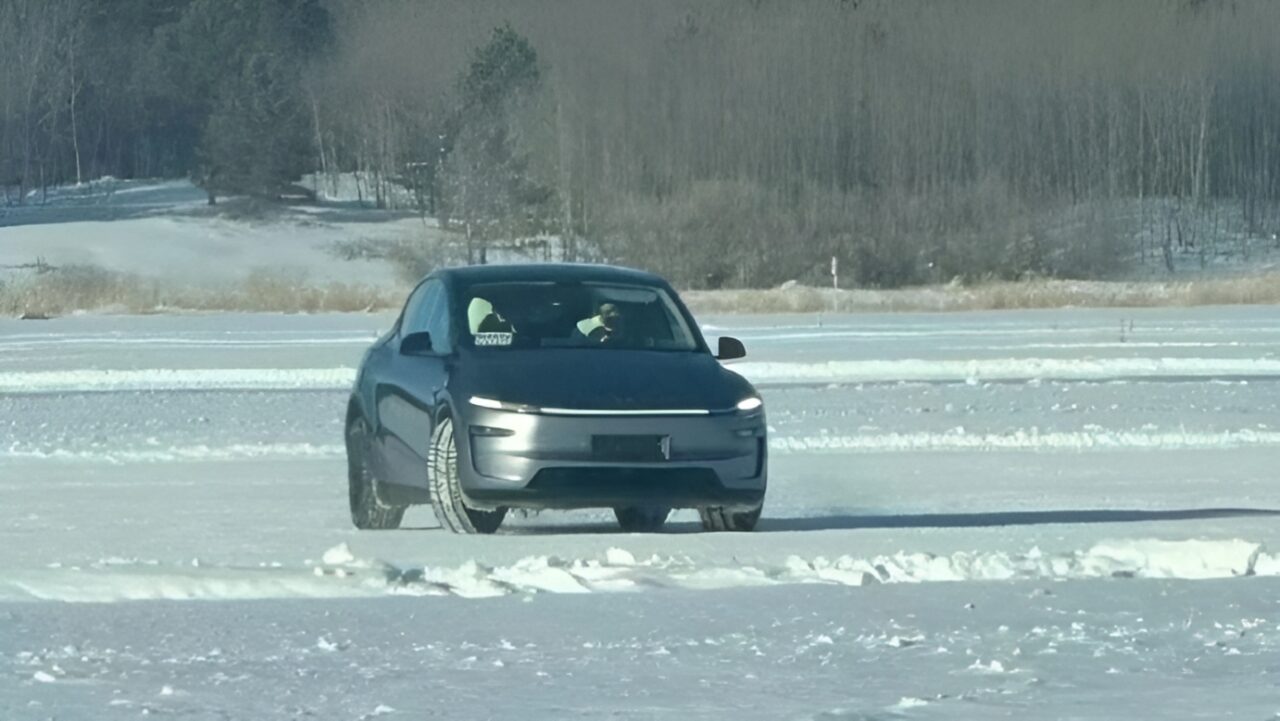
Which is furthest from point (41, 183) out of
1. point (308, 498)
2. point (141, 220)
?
point (308, 498)

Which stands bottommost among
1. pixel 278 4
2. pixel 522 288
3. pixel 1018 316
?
pixel 1018 316

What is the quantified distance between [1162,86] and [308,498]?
84035mm

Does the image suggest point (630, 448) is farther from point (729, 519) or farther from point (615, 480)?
point (729, 519)

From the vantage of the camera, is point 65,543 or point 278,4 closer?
point 65,543

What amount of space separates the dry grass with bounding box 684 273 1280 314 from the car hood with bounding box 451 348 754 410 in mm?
43360

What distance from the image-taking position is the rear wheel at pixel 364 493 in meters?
12.4

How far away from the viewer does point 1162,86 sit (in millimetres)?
93750

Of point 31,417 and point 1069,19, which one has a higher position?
point 1069,19

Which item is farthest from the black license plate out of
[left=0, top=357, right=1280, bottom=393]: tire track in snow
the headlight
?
[left=0, top=357, right=1280, bottom=393]: tire track in snow

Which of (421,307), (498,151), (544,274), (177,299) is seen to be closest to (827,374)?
(421,307)

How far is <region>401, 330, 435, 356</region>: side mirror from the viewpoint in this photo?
1203cm

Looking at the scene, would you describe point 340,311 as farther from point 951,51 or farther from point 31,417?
point 951,51

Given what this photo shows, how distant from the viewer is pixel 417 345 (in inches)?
475

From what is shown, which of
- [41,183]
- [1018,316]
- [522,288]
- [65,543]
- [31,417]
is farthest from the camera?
[41,183]
